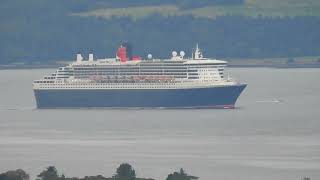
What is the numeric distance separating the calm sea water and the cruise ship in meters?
1.00

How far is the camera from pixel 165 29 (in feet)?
614

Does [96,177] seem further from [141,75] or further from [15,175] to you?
[141,75]

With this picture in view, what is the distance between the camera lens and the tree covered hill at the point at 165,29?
182000 millimetres

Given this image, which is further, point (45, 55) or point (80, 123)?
point (45, 55)

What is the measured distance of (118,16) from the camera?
187000 mm

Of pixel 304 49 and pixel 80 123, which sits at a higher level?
pixel 304 49

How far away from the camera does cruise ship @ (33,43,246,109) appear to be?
102 m

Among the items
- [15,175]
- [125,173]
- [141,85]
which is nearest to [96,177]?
[125,173]

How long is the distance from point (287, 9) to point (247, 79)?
128 ft

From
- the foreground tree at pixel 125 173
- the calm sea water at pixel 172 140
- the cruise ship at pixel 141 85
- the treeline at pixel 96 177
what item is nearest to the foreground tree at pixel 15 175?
the treeline at pixel 96 177

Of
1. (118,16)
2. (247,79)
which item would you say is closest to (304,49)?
(118,16)

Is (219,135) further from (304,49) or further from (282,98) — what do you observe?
(304,49)

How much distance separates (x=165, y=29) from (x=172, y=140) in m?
106

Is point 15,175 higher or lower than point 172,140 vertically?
lower
